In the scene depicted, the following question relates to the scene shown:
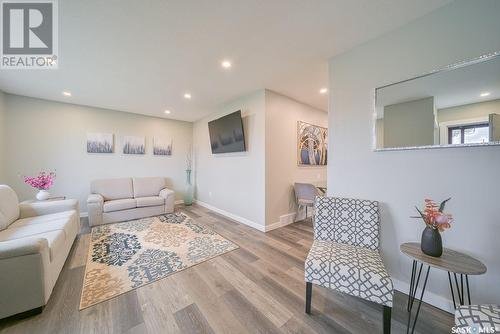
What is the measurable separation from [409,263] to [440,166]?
92 centimetres

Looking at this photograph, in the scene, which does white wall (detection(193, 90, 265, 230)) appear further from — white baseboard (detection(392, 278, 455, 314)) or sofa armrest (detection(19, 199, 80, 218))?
sofa armrest (detection(19, 199, 80, 218))

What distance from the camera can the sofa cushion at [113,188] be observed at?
12.3 ft

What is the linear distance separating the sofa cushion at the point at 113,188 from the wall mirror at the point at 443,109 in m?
4.84

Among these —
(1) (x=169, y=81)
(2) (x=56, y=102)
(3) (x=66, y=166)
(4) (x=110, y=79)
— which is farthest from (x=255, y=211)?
(2) (x=56, y=102)

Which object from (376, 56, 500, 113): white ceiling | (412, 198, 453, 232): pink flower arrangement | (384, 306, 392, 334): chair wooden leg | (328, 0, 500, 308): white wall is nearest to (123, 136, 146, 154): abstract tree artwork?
(328, 0, 500, 308): white wall

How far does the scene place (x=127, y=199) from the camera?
377 cm

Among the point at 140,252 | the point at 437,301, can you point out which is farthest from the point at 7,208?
the point at 437,301

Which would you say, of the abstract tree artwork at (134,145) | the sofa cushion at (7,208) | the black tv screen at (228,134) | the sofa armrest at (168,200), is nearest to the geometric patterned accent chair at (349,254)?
the black tv screen at (228,134)

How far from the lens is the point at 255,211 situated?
10.6ft

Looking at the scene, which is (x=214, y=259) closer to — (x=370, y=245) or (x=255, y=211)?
(x=255, y=211)

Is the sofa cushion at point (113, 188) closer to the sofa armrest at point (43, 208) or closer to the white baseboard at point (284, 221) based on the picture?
the sofa armrest at point (43, 208)

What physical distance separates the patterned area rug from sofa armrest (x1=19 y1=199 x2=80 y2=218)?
619 mm

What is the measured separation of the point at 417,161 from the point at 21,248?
3.33 meters

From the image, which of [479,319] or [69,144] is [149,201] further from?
[479,319]
